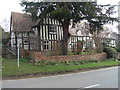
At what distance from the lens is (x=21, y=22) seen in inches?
1189

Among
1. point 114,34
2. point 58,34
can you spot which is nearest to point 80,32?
point 58,34

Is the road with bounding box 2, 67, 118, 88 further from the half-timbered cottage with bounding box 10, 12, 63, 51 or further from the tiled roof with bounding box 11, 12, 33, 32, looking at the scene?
the tiled roof with bounding box 11, 12, 33, 32

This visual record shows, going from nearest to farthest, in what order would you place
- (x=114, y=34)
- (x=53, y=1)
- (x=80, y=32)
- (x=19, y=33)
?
(x=53, y=1) → (x=19, y=33) → (x=80, y=32) → (x=114, y=34)

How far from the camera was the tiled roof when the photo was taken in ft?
95.7

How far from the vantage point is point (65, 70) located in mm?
15023

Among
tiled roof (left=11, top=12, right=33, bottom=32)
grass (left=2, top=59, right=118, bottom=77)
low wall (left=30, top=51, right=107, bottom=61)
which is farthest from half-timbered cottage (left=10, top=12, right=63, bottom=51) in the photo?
grass (left=2, top=59, right=118, bottom=77)

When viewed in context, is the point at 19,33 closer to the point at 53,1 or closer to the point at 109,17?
the point at 53,1

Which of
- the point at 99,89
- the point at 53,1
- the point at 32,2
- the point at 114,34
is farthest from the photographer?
the point at 114,34

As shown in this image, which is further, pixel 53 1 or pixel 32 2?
pixel 32 2

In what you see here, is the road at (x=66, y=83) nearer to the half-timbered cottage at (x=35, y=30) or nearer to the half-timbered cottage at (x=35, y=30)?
the half-timbered cottage at (x=35, y=30)

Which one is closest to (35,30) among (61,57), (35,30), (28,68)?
(35,30)

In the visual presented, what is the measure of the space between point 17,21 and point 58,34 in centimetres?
750

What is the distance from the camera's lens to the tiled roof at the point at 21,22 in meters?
29.2

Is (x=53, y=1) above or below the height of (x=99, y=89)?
above
